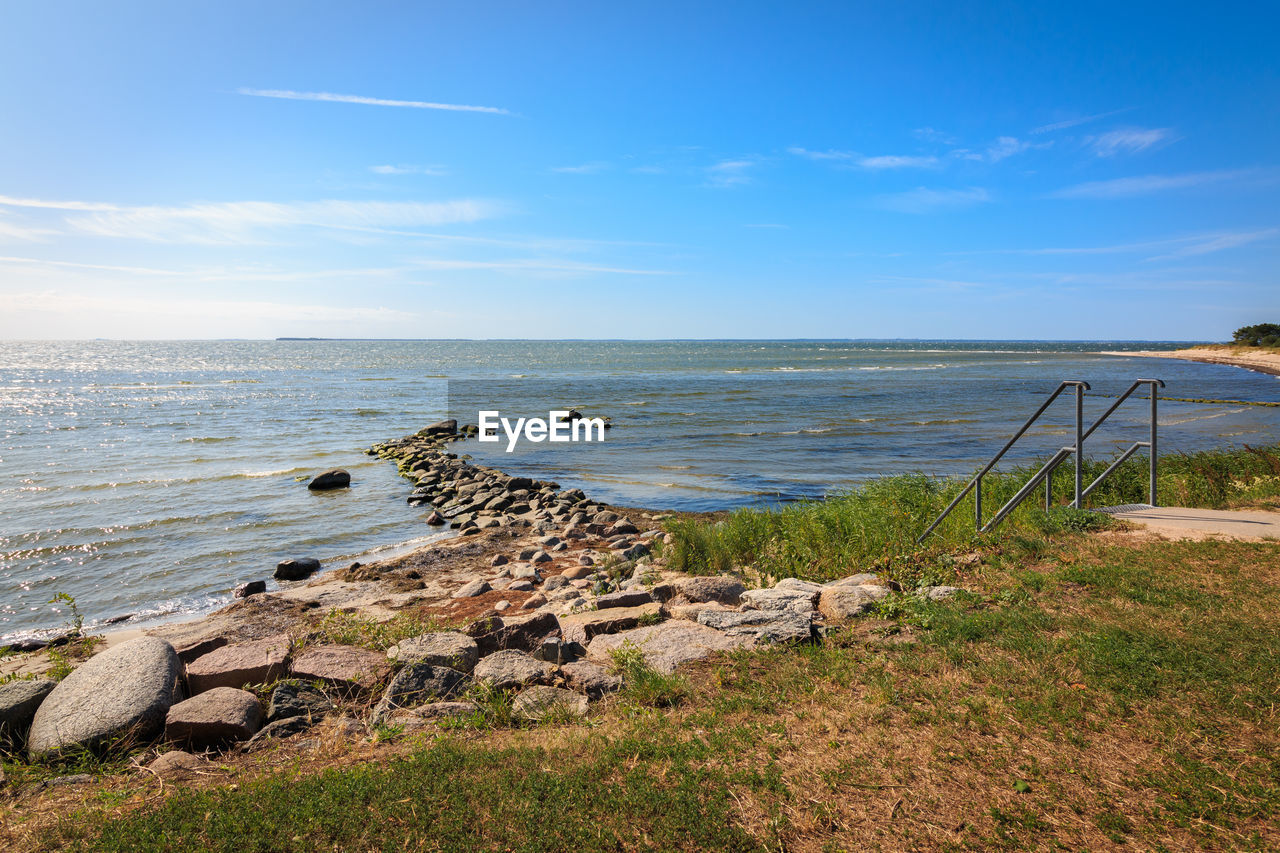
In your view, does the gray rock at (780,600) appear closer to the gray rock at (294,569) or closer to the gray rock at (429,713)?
the gray rock at (429,713)

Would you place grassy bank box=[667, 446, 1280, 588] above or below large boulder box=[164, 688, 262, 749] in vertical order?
above

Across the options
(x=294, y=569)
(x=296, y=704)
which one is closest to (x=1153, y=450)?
(x=296, y=704)

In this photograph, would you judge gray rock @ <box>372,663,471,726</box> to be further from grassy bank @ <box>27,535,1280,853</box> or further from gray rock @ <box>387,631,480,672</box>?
grassy bank @ <box>27,535,1280,853</box>

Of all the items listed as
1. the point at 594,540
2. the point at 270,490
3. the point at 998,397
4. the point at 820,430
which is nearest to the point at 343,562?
the point at 594,540

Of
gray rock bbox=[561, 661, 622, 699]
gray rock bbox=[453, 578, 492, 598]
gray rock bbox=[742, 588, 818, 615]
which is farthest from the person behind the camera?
gray rock bbox=[453, 578, 492, 598]

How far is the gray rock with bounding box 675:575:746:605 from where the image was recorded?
Result: 769 centimetres

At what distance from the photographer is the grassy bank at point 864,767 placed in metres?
3.47

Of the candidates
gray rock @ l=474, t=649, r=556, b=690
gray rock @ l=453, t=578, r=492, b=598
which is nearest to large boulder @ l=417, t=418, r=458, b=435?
gray rock @ l=453, t=578, r=492, b=598

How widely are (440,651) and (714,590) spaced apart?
10.2 feet

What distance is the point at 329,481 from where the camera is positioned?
18844 mm

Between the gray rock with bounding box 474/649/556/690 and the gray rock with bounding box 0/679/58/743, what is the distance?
10.8 ft

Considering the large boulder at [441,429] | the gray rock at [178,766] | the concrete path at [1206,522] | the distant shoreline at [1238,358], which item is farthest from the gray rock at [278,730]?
the distant shoreline at [1238,358]

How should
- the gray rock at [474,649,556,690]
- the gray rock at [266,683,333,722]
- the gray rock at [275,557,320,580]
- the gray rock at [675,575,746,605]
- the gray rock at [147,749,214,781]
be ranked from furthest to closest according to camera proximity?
the gray rock at [275,557,320,580], the gray rock at [675,575,746,605], the gray rock at [474,649,556,690], the gray rock at [266,683,333,722], the gray rock at [147,749,214,781]

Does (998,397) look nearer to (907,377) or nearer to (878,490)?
(907,377)
